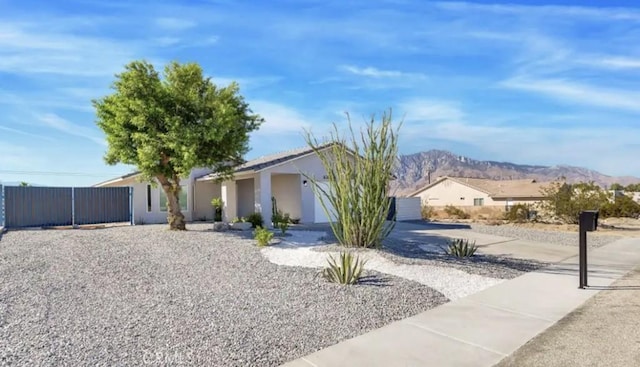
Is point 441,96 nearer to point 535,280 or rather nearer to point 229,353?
point 535,280

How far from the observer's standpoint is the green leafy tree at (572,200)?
72.3 ft

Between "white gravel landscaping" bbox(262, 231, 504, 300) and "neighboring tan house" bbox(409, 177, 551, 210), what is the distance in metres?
35.3

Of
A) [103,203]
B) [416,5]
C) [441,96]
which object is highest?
[416,5]

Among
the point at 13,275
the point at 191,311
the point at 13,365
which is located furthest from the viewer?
the point at 13,275

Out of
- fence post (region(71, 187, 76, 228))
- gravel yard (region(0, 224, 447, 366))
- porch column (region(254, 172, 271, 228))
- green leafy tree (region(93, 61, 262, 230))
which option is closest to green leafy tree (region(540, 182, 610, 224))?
porch column (region(254, 172, 271, 228))

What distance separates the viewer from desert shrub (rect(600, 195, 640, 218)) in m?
27.7

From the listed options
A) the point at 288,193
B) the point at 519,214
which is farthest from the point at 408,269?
the point at 519,214

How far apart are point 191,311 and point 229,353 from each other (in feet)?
5.81

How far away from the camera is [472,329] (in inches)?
220

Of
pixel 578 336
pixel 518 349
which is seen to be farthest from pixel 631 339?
pixel 518 349

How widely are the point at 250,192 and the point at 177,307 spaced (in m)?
17.0

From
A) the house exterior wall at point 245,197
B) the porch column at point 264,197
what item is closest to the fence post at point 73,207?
the house exterior wall at point 245,197

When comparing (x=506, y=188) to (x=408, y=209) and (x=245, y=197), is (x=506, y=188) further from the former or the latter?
(x=245, y=197)

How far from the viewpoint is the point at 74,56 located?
1327cm
